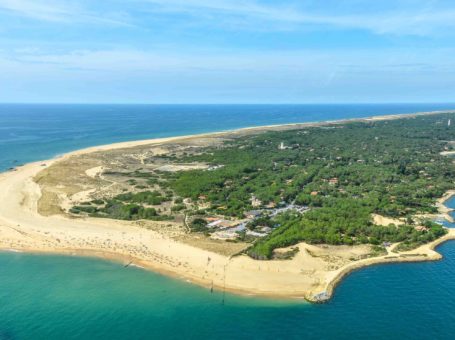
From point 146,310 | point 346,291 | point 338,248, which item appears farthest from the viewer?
point 338,248

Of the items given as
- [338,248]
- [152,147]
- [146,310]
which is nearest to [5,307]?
[146,310]

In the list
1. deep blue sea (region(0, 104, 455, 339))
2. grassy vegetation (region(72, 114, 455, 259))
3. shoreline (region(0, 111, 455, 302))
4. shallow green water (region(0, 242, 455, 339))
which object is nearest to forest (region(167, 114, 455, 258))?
grassy vegetation (region(72, 114, 455, 259))

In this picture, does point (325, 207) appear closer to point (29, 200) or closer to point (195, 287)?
point (195, 287)

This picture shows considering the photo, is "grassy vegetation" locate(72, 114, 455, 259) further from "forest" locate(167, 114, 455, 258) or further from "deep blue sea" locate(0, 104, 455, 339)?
"deep blue sea" locate(0, 104, 455, 339)

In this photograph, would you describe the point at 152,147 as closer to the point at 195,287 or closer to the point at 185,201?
the point at 185,201

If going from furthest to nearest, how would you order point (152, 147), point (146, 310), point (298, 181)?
point (152, 147) → point (298, 181) → point (146, 310)

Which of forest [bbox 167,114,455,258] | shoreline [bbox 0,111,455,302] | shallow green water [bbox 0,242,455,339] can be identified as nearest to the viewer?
shallow green water [bbox 0,242,455,339]

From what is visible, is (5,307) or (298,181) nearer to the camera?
(5,307)

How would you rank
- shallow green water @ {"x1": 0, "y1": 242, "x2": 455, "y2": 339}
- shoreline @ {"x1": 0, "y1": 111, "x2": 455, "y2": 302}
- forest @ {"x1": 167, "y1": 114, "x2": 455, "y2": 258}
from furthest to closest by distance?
1. forest @ {"x1": 167, "y1": 114, "x2": 455, "y2": 258}
2. shoreline @ {"x1": 0, "y1": 111, "x2": 455, "y2": 302}
3. shallow green water @ {"x1": 0, "y1": 242, "x2": 455, "y2": 339}

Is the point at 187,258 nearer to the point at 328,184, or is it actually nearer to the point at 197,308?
the point at 197,308

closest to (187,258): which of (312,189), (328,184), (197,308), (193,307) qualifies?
(193,307)

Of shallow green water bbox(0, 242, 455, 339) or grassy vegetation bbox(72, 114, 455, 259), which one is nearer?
shallow green water bbox(0, 242, 455, 339)
